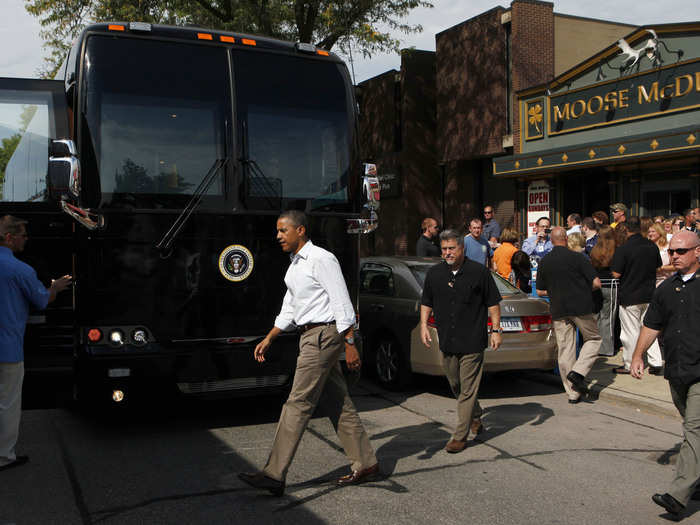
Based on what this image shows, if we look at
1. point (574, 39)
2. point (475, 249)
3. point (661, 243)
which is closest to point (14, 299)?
point (475, 249)

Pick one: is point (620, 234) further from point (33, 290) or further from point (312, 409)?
point (33, 290)

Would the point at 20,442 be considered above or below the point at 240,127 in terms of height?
below

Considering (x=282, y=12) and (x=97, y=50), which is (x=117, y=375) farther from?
(x=282, y=12)

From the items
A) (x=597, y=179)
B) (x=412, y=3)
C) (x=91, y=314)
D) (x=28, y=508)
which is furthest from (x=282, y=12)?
(x=28, y=508)

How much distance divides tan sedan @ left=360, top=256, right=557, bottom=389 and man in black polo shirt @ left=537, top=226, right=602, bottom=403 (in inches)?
7.7

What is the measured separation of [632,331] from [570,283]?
5.31ft

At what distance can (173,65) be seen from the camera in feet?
20.5

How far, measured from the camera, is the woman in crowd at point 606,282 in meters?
9.85

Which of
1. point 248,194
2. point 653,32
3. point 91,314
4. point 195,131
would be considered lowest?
point 91,314

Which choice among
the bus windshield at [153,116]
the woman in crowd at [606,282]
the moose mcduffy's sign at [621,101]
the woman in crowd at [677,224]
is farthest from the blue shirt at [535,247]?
the bus windshield at [153,116]

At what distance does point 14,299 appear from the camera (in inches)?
218

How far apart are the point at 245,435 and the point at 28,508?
2.09 m

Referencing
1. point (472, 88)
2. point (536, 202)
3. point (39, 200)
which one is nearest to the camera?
point (39, 200)

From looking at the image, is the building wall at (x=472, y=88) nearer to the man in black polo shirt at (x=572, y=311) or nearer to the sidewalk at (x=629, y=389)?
the sidewalk at (x=629, y=389)
